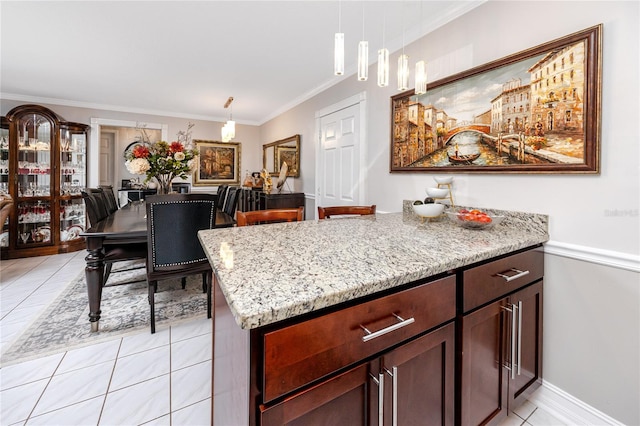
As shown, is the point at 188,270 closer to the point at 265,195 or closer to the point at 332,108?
the point at 265,195

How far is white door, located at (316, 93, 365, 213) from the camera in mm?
3008

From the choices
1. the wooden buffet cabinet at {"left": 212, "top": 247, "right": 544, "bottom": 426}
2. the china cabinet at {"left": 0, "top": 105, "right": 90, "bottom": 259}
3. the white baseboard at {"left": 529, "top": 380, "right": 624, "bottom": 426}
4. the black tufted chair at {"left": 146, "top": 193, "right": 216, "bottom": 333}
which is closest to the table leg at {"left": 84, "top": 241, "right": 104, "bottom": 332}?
the black tufted chair at {"left": 146, "top": 193, "right": 216, "bottom": 333}

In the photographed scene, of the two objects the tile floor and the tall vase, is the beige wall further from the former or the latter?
the tile floor

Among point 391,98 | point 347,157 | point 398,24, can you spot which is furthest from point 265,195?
point 398,24

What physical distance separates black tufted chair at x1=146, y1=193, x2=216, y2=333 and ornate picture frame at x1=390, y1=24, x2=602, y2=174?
1.71 metres

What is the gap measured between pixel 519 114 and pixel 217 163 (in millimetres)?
5238

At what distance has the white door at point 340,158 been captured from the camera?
9.87 ft

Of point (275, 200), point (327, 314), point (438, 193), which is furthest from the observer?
point (275, 200)

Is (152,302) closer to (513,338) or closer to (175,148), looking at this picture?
(175,148)

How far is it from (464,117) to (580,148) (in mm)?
693

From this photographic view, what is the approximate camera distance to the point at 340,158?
331 cm

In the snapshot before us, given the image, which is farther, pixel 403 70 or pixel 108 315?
pixel 108 315

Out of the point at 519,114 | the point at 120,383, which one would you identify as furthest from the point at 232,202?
the point at 519,114

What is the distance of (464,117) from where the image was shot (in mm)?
1926
